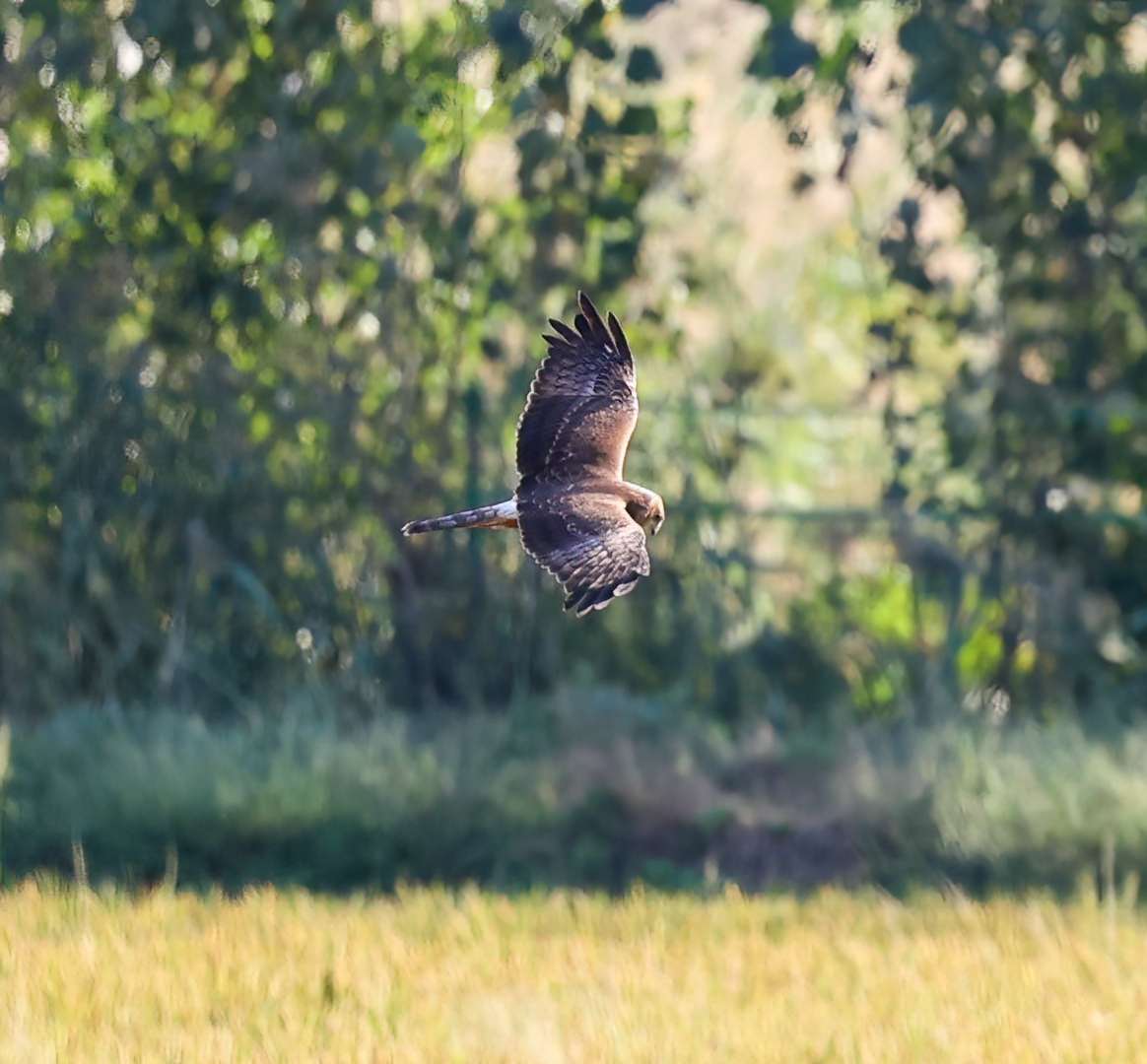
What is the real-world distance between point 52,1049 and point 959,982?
2060 mm

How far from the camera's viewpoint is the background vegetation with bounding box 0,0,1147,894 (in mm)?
8117

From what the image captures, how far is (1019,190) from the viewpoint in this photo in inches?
330

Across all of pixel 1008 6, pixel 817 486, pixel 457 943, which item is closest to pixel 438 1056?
pixel 457 943

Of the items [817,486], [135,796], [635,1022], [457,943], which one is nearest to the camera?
[635,1022]

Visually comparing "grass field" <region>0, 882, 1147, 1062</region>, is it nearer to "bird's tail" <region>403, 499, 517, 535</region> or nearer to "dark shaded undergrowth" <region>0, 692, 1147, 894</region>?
"dark shaded undergrowth" <region>0, 692, 1147, 894</region>

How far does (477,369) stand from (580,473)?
11.2 ft

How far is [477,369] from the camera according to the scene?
347 inches

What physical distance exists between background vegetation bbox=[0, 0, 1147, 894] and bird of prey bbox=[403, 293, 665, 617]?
2390 millimetres

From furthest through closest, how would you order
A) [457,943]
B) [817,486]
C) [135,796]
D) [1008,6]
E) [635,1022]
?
[817,486], [1008,6], [135,796], [457,943], [635,1022]

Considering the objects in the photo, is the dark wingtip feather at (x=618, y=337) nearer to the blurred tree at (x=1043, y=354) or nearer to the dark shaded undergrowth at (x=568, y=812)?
the dark shaded undergrowth at (x=568, y=812)

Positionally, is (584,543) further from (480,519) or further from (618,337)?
(618,337)

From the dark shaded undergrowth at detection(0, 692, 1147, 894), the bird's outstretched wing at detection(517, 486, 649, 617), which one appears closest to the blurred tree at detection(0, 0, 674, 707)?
the dark shaded undergrowth at detection(0, 692, 1147, 894)

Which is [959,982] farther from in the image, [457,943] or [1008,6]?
[1008,6]

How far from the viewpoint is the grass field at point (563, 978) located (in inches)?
169
